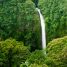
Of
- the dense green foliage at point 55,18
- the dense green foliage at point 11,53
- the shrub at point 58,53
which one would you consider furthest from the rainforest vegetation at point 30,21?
the shrub at point 58,53

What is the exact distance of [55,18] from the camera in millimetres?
32375

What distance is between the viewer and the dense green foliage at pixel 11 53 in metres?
22.8

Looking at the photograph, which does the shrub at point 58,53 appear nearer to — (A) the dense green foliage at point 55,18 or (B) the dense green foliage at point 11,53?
(B) the dense green foliage at point 11,53

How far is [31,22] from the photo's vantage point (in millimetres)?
32969

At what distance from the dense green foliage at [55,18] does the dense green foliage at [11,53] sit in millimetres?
9028

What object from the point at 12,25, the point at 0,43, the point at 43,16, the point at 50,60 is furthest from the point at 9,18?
the point at 50,60

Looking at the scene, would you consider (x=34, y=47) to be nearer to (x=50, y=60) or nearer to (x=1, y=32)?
(x=1, y=32)

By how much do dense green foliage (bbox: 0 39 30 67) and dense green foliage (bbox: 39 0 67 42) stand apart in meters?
9.03

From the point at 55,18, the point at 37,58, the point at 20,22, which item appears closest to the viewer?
the point at 37,58

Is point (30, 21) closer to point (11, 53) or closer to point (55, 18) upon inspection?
point (55, 18)

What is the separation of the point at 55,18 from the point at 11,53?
35.3ft

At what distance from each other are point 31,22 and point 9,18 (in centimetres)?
251

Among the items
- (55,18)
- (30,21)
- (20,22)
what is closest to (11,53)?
(20,22)

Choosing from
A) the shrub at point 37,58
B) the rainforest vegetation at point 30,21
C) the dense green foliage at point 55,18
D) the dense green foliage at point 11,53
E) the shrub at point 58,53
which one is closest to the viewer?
the shrub at point 37,58
